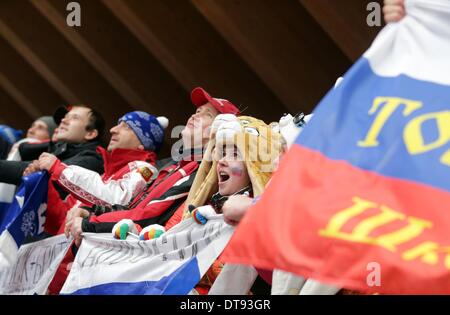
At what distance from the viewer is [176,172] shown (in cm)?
454

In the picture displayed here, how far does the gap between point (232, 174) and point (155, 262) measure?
0.46 metres

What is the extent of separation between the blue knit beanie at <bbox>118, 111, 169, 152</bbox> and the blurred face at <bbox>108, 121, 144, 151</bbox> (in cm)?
2

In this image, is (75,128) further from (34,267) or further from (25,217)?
(34,267)

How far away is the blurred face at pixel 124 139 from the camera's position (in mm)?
5422

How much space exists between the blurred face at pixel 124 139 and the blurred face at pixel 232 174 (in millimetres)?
1713

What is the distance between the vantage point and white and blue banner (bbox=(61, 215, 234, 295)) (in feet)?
11.7

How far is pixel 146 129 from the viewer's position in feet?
18.1

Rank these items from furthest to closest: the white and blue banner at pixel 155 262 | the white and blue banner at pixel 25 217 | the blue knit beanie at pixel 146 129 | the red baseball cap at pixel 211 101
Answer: the blue knit beanie at pixel 146 129 → the white and blue banner at pixel 25 217 → the red baseball cap at pixel 211 101 → the white and blue banner at pixel 155 262

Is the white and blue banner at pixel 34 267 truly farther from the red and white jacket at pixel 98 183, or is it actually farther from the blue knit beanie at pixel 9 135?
the blue knit beanie at pixel 9 135

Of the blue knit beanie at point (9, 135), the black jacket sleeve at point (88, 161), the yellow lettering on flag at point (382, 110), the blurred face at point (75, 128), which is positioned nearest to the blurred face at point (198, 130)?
the black jacket sleeve at point (88, 161)

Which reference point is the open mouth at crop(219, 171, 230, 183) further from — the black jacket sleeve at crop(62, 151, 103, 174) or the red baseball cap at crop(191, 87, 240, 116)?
the black jacket sleeve at crop(62, 151, 103, 174)

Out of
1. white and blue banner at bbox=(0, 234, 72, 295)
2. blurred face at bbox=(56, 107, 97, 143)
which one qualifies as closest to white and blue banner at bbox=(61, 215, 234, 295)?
white and blue banner at bbox=(0, 234, 72, 295)

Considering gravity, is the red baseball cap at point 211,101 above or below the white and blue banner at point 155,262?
above

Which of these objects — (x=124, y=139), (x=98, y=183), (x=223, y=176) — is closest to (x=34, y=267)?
(x=98, y=183)
